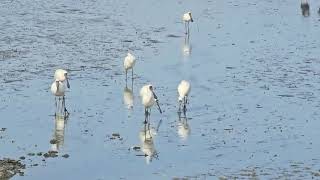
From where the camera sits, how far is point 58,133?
2731cm

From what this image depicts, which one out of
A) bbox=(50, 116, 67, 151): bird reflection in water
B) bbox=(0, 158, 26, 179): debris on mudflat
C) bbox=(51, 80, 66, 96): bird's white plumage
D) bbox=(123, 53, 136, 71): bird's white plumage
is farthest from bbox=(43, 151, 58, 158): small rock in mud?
bbox=(123, 53, 136, 71): bird's white plumage

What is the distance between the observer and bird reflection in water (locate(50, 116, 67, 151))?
25837 mm

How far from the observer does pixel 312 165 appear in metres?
24.0

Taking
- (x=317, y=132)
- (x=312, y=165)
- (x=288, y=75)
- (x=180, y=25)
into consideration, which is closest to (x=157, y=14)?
(x=180, y=25)

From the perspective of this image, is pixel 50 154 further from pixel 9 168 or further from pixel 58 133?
pixel 58 133

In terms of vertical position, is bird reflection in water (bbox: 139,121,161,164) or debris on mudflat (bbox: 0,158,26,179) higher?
bird reflection in water (bbox: 139,121,161,164)

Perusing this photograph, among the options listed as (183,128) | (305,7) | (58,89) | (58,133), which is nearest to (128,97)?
(58,89)

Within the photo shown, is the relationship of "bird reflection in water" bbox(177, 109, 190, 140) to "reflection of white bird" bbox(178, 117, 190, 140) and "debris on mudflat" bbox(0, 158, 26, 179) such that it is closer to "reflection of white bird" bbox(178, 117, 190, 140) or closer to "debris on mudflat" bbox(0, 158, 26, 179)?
"reflection of white bird" bbox(178, 117, 190, 140)

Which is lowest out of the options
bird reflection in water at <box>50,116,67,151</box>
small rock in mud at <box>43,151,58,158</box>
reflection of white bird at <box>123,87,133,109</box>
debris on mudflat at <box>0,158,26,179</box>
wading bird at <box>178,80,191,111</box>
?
debris on mudflat at <box>0,158,26,179</box>

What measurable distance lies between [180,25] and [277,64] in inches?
522

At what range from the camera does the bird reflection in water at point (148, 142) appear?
2503cm

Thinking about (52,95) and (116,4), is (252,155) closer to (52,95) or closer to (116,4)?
(52,95)

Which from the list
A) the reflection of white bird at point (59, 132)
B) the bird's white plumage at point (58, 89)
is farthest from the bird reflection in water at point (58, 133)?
the bird's white plumage at point (58, 89)

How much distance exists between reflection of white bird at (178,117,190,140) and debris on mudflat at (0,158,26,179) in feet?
19.8
